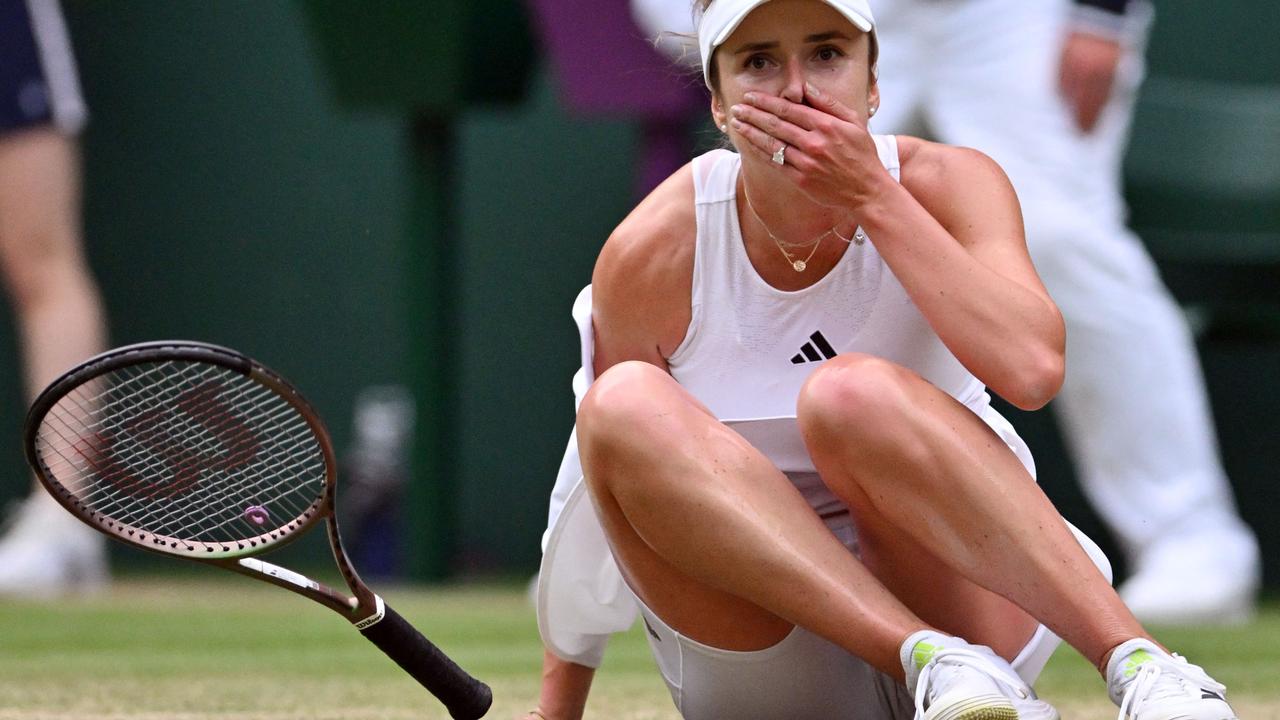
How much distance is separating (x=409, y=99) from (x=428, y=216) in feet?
0.95

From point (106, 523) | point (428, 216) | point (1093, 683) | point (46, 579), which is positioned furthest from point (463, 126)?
point (106, 523)

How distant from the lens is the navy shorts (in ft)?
14.5

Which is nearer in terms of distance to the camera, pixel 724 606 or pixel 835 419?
pixel 835 419

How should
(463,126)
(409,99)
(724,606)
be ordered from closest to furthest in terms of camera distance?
(724,606), (409,99), (463,126)

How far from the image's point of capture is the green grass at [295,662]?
8.43 feet

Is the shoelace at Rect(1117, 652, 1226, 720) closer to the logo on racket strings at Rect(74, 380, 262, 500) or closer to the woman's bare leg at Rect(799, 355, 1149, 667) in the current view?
the woman's bare leg at Rect(799, 355, 1149, 667)

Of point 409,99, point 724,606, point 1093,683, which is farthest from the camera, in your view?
point 409,99

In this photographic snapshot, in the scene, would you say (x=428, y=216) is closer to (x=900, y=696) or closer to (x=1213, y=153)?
(x=1213, y=153)

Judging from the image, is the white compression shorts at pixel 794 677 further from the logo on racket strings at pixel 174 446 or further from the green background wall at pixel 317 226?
the green background wall at pixel 317 226

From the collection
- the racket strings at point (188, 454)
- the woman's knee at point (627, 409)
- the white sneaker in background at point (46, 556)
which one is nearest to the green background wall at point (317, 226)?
the white sneaker in background at point (46, 556)

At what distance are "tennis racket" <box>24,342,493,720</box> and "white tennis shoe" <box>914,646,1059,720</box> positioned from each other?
56cm

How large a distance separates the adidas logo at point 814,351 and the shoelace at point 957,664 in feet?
1.39

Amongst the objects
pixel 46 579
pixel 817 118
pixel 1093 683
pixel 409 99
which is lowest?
pixel 46 579

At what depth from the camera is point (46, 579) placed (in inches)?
167
